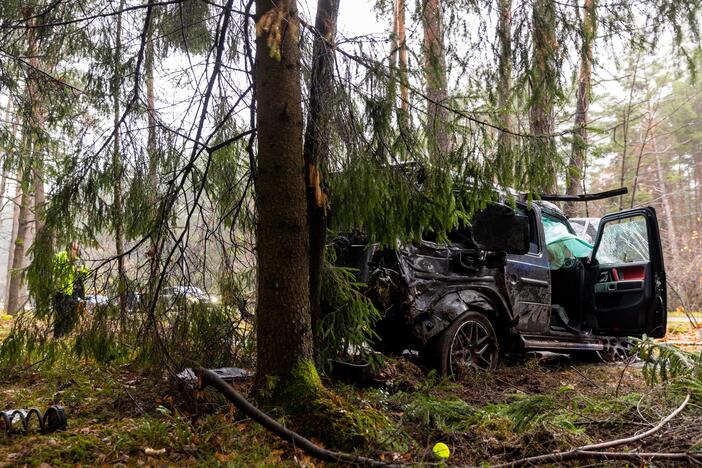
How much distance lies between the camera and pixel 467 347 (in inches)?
219

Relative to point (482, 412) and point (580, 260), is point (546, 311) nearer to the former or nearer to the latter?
point (580, 260)

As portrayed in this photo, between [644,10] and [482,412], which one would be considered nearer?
[482,412]

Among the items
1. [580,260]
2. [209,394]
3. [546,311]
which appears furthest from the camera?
[580,260]

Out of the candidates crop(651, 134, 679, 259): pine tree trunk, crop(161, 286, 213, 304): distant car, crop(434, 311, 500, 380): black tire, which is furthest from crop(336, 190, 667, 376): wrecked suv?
crop(651, 134, 679, 259): pine tree trunk

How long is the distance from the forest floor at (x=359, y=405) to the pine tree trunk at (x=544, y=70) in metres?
1.72

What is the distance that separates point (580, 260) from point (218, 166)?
16.6 ft

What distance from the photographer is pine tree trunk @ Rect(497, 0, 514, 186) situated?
4137 mm

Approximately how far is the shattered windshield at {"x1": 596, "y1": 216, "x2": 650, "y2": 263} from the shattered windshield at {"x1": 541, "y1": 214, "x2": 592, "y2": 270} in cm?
36

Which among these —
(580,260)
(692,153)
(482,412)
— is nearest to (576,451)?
(482,412)

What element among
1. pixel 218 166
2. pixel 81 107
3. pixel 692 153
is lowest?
pixel 218 166

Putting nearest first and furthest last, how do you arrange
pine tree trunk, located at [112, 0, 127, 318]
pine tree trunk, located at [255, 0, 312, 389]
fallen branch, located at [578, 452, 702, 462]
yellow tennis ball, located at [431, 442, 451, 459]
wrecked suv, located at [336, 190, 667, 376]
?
1. fallen branch, located at [578, 452, 702, 462]
2. yellow tennis ball, located at [431, 442, 451, 459]
3. pine tree trunk, located at [255, 0, 312, 389]
4. pine tree trunk, located at [112, 0, 127, 318]
5. wrecked suv, located at [336, 190, 667, 376]

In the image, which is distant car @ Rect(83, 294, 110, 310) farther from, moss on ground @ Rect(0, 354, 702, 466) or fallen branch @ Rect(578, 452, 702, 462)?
fallen branch @ Rect(578, 452, 702, 462)

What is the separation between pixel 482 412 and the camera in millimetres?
3729

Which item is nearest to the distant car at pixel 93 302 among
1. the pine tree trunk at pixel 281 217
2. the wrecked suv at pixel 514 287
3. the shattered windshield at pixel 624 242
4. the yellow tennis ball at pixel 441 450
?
the pine tree trunk at pixel 281 217
